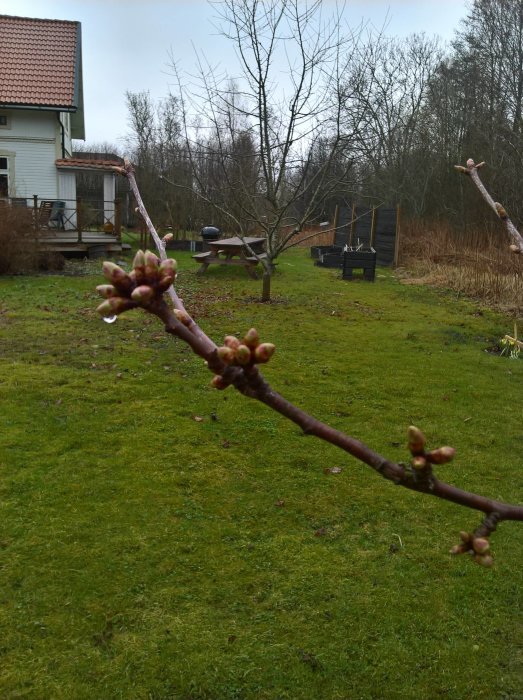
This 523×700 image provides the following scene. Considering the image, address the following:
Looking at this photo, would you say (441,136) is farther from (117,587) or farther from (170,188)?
(117,587)

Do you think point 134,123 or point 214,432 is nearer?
point 214,432

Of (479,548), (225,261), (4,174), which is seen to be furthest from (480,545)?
(4,174)

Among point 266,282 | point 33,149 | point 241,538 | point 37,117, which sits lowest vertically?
point 241,538

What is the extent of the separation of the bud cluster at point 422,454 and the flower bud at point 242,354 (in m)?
0.21

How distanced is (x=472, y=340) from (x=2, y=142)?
56.7 ft


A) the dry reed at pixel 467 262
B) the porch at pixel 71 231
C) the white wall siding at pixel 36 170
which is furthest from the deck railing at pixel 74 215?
the dry reed at pixel 467 262

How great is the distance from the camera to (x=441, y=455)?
2.33 ft

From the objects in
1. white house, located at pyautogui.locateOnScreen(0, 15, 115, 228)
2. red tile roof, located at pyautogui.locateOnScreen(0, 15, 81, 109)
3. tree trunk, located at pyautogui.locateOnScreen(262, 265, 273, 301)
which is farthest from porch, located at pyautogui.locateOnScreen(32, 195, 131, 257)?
tree trunk, located at pyautogui.locateOnScreen(262, 265, 273, 301)

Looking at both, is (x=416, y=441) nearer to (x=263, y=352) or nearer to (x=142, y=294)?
(x=263, y=352)

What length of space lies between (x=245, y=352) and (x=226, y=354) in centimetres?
2

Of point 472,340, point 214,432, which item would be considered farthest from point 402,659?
point 472,340

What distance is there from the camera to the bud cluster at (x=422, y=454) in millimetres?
707

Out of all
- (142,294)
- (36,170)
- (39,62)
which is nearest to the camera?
(142,294)

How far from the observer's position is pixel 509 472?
452 cm
